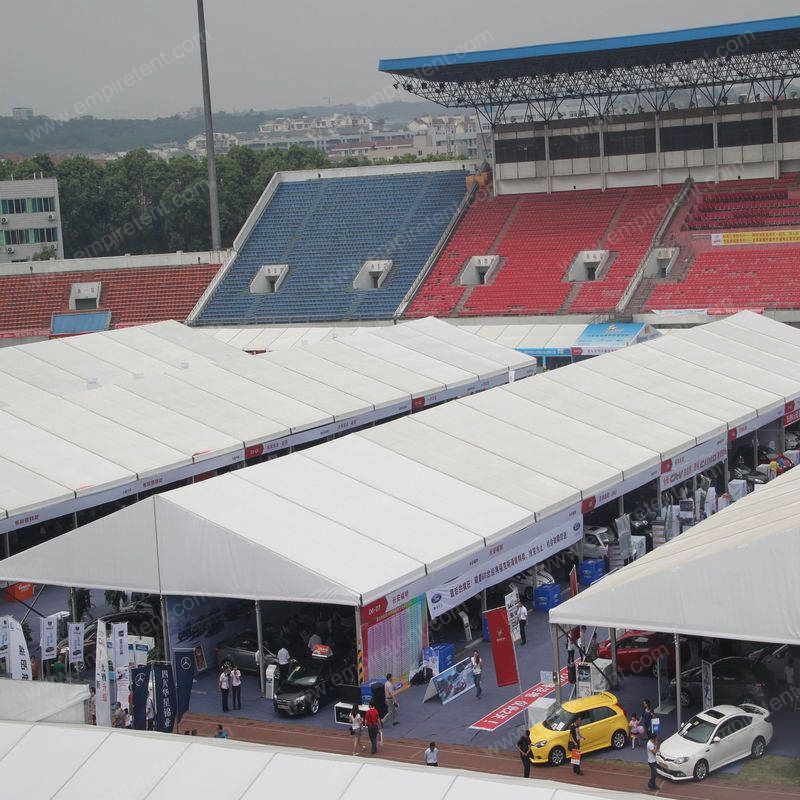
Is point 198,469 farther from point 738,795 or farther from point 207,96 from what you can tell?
point 207,96

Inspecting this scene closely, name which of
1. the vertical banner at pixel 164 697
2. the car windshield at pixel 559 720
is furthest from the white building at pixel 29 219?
the car windshield at pixel 559 720

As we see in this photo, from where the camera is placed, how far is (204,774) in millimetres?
14570

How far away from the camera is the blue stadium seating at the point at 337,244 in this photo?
207ft

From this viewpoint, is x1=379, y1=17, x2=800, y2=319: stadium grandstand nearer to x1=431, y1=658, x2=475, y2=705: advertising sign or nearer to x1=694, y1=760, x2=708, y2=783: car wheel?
x1=431, y1=658, x2=475, y2=705: advertising sign

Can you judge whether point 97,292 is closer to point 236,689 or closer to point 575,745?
point 236,689

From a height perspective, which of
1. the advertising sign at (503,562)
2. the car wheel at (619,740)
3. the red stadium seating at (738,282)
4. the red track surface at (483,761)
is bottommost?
the red track surface at (483,761)

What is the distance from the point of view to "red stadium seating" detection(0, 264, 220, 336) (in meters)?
65.5

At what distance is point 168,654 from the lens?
2436cm

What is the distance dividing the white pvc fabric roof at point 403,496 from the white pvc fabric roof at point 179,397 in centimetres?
505

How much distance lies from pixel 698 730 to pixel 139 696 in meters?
8.77

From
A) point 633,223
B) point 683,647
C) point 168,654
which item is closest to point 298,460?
point 168,654

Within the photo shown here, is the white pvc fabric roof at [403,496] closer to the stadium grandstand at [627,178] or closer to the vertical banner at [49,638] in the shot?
the vertical banner at [49,638]

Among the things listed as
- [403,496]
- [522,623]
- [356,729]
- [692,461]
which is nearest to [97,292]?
[692,461]

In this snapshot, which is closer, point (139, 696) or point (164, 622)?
point (139, 696)
